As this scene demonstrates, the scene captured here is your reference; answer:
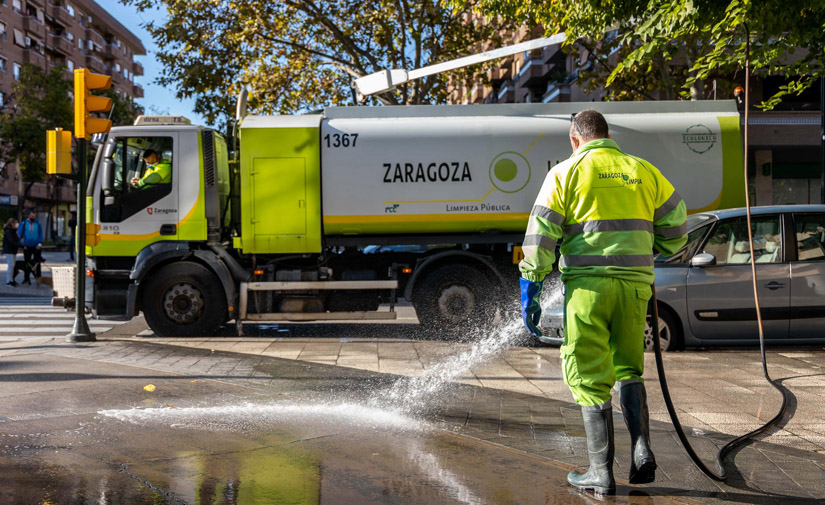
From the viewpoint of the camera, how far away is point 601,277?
3973mm

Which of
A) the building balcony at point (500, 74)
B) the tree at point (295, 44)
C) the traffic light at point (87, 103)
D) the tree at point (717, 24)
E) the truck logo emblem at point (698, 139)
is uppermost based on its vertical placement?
the building balcony at point (500, 74)

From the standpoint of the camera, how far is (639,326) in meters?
4.04

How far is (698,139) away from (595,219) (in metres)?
7.39

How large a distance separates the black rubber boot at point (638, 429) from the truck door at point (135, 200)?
798 centimetres

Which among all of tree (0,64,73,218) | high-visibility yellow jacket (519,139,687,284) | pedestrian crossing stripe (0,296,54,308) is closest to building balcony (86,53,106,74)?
tree (0,64,73,218)

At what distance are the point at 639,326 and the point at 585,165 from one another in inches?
32.4

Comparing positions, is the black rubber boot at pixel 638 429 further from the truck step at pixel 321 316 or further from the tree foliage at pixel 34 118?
the tree foliage at pixel 34 118

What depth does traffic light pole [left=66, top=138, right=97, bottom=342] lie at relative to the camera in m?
9.70

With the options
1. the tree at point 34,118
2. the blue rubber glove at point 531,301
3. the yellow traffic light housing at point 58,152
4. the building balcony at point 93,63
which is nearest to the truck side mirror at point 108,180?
the yellow traffic light housing at point 58,152

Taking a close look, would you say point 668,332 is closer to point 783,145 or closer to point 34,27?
point 783,145

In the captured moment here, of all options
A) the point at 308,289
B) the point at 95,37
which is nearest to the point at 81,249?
the point at 308,289

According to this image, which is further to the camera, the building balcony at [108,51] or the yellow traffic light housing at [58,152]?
the building balcony at [108,51]

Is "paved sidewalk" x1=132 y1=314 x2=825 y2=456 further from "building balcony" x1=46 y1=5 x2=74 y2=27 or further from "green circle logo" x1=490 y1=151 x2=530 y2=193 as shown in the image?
"building balcony" x1=46 y1=5 x2=74 y2=27

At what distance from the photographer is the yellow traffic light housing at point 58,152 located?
9.62 m
